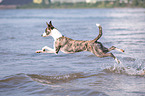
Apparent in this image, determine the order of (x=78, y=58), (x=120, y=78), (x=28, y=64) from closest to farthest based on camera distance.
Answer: (x=120, y=78) < (x=28, y=64) < (x=78, y=58)

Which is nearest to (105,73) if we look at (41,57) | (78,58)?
(78,58)

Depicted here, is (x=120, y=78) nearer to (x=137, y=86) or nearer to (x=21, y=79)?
(x=137, y=86)

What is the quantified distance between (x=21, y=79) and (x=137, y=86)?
4.29m

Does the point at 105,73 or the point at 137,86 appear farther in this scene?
the point at 105,73

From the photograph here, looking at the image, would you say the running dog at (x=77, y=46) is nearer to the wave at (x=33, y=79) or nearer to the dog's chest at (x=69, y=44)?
the dog's chest at (x=69, y=44)

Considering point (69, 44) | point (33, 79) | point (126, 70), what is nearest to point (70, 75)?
point (33, 79)

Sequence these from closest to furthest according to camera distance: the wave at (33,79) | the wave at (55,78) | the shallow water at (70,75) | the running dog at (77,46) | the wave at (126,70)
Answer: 1. the shallow water at (70,75)
2. the running dog at (77,46)
3. the wave at (33,79)
4. the wave at (55,78)
5. the wave at (126,70)

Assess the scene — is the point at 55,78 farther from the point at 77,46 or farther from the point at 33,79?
the point at 77,46

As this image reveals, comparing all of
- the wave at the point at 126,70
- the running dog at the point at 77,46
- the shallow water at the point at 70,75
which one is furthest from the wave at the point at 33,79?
the wave at the point at 126,70

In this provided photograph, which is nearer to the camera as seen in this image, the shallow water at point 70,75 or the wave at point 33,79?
the shallow water at point 70,75

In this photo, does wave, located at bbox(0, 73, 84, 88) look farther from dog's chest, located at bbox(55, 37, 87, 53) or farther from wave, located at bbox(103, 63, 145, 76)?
wave, located at bbox(103, 63, 145, 76)

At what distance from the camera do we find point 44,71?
1176cm

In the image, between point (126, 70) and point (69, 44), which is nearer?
point (69, 44)

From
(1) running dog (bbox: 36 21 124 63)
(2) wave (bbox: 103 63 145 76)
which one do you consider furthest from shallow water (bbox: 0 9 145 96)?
(1) running dog (bbox: 36 21 124 63)
